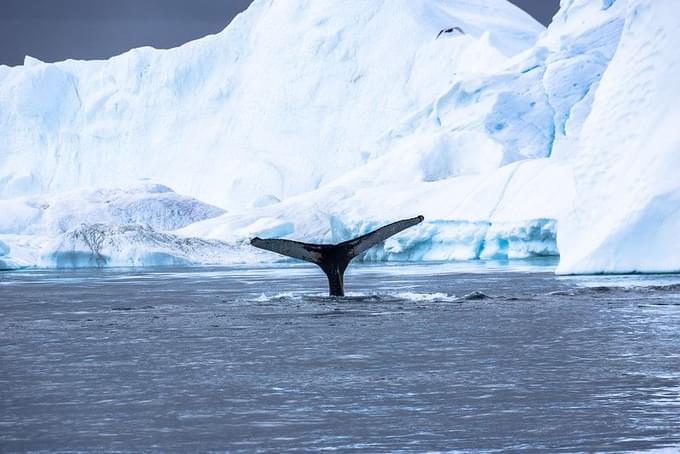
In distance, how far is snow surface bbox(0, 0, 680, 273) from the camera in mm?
24094

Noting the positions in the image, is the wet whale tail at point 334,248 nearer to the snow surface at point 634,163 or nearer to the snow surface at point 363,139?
the snow surface at point 634,163

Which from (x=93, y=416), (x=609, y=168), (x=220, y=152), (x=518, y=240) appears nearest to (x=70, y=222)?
(x=220, y=152)

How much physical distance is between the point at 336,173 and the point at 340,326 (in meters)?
76.0

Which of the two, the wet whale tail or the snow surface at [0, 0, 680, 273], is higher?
the snow surface at [0, 0, 680, 273]

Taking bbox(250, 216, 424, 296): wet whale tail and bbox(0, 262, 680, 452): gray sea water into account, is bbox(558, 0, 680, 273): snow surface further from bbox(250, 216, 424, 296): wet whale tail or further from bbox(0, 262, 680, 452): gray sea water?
bbox(250, 216, 424, 296): wet whale tail

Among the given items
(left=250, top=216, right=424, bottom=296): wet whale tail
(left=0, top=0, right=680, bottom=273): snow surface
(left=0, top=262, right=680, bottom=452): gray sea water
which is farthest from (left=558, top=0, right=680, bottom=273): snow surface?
(left=250, top=216, right=424, bottom=296): wet whale tail

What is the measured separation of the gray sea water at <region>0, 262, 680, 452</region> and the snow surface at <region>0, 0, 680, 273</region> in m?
8.70

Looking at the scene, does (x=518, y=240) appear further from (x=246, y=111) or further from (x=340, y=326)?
(x=246, y=111)

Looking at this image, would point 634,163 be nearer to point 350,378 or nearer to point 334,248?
point 334,248

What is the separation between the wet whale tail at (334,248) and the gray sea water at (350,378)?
1.00m

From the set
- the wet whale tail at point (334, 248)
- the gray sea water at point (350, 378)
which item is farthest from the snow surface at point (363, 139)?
the gray sea water at point (350, 378)

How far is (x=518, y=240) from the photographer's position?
139 feet

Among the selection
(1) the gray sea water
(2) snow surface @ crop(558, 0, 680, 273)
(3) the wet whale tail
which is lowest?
(1) the gray sea water

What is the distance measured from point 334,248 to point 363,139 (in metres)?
71.9
